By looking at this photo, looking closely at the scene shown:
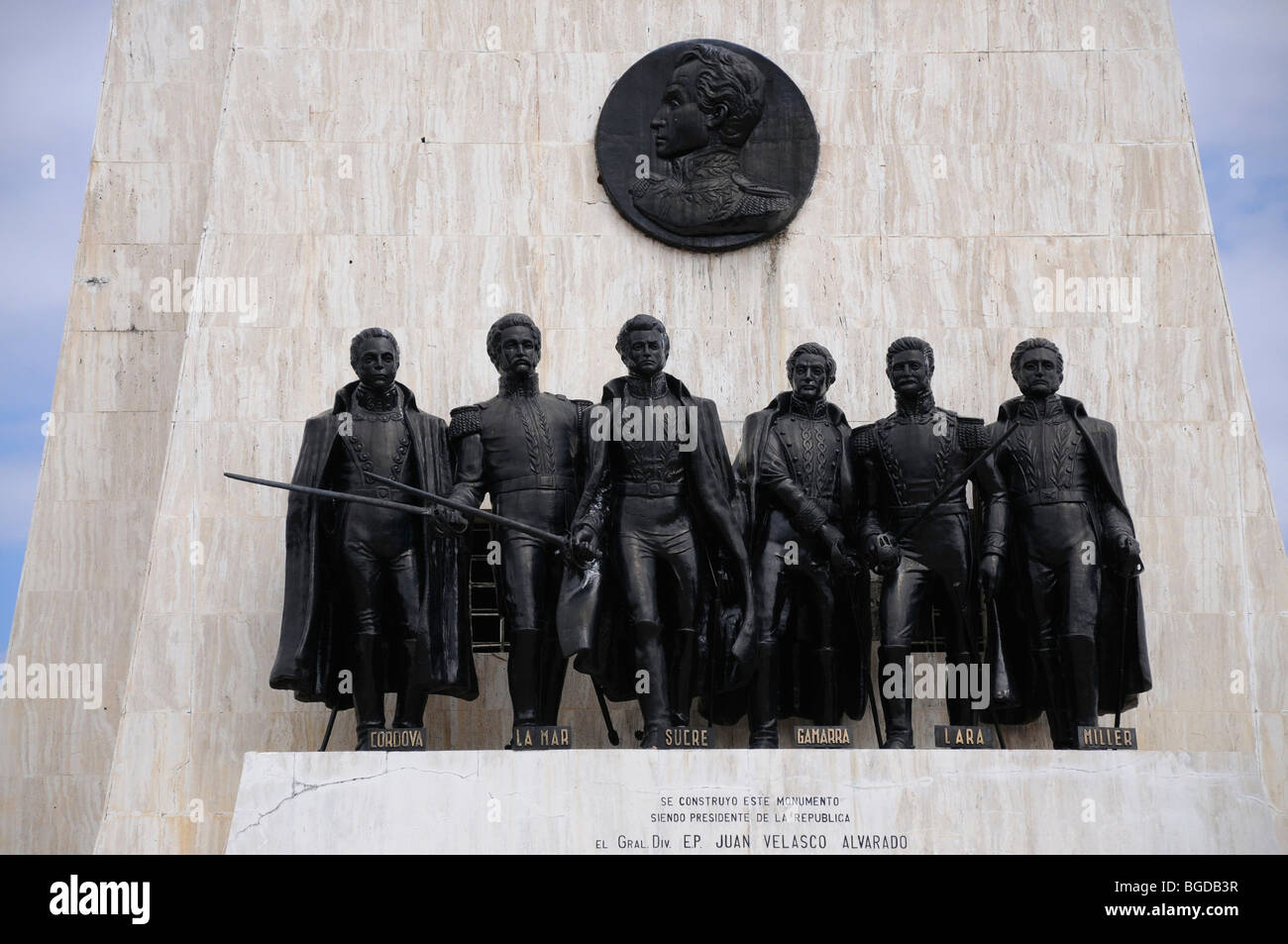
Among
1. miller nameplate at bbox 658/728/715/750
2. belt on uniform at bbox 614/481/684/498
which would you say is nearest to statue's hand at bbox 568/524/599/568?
belt on uniform at bbox 614/481/684/498

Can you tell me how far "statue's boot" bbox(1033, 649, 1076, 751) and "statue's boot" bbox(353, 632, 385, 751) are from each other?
4.40 meters

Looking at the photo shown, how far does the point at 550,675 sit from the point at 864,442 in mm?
2654

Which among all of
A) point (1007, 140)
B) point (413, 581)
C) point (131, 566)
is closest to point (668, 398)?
point (413, 581)

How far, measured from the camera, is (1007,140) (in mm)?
16250

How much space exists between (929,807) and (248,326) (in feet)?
21.2

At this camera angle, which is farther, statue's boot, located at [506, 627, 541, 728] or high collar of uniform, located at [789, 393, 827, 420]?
high collar of uniform, located at [789, 393, 827, 420]

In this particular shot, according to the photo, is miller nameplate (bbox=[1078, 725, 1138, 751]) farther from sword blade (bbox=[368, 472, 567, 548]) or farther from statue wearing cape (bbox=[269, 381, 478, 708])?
statue wearing cape (bbox=[269, 381, 478, 708])

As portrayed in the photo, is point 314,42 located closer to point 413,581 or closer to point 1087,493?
point 413,581

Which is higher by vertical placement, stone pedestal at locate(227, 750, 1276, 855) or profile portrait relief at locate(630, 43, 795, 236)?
profile portrait relief at locate(630, 43, 795, 236)

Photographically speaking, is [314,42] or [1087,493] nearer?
[1087,493]

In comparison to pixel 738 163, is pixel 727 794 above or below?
below

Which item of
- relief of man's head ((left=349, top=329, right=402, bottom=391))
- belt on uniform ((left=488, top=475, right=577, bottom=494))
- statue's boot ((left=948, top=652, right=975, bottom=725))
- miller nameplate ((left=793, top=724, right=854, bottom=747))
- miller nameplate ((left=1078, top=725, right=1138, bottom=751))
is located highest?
relief of man's head ((left=349, top=329, right=402, bottom=391))

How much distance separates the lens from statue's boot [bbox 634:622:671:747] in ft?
43.2

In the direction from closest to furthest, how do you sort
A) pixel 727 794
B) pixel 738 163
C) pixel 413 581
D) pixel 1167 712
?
pixel 727 794
pixel 413 581
pixel 1167 712
pixel 738 163
